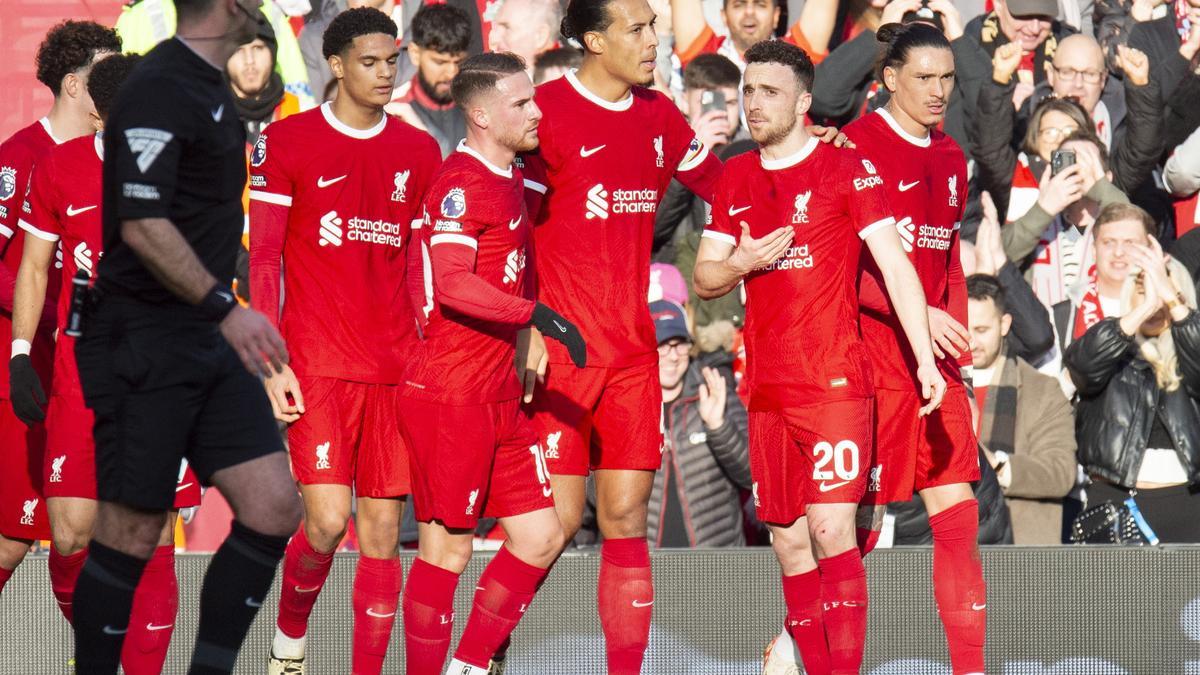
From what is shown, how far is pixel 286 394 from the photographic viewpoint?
6.58 m

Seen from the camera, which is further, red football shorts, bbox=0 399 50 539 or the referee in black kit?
red football shorts, bbox=0 399 50 539

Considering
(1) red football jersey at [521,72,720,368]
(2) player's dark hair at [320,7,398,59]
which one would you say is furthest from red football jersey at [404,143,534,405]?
(2) player's dark hair at [320,7,398,59]

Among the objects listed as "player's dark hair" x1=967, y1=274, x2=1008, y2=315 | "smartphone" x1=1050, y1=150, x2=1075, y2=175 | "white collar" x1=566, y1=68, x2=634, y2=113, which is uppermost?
"white collar" x1=566, y1=68, x2=634, y2=113

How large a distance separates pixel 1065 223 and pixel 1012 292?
0.78 metres

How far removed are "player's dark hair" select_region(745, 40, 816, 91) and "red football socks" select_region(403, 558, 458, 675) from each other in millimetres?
2348

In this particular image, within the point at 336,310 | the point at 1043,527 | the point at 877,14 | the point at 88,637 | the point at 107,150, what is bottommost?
the point at 1043,527

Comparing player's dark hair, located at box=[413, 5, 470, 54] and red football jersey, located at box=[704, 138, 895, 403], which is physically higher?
player's dark hair, located at box=[413, 5, 470, 54]

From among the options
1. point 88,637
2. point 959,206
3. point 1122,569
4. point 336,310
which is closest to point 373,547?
point 336,310

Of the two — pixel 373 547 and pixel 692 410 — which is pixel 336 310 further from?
pixel 692 410

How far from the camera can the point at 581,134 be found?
658 cm

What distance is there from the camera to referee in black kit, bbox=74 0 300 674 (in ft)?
16.1

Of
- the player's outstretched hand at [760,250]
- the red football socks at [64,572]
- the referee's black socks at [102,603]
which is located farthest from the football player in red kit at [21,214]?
A: the player's outstretched hand at [760,250]

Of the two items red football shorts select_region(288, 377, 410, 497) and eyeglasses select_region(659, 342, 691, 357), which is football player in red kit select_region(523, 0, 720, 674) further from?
eyeglasses select_region(659, 342, 691, 357)

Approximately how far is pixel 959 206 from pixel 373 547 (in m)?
2.85
